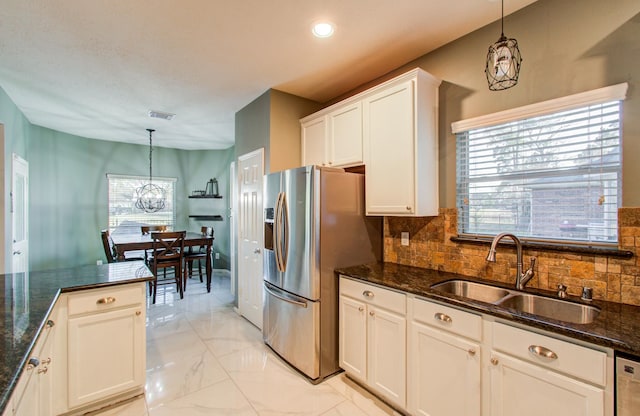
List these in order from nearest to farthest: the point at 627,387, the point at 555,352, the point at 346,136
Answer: the point at 627,387 < the point at 555,352 < the point at 346,136

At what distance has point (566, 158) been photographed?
1827 millimetres

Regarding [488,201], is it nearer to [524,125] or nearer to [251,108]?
[524,125]

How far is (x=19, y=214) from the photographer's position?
13.1 ft

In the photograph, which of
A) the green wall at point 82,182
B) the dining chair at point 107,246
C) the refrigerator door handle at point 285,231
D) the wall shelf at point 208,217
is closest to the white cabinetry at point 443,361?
the refrigerator door handle at point 285,231

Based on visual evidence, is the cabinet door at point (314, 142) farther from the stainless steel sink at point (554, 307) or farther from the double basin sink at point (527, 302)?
the stainless steel sink at point (554, 307)

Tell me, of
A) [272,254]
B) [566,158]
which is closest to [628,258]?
[566,158]

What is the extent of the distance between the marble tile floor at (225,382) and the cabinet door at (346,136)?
1.91m

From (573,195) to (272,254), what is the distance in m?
2.29

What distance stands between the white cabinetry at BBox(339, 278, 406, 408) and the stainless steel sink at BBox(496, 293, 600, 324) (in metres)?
0.65

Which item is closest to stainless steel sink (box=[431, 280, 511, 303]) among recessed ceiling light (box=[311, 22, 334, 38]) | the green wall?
recessed ceiling light (box=[311, 22, 334, 38])

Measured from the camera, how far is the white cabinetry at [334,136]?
8.73 feet

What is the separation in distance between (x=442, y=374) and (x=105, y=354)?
2184 millimetres

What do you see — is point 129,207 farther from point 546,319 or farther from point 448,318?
point 546,319

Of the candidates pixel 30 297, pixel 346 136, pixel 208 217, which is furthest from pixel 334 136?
pixel 208 217
